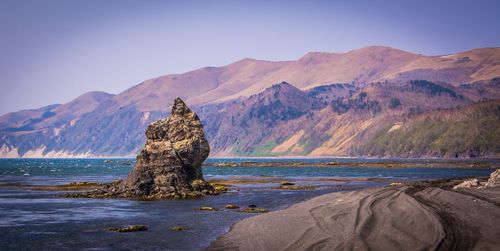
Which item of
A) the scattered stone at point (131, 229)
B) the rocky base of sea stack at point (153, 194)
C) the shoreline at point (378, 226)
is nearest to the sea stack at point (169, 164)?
the rocky base of sea stack at point (153, 194)

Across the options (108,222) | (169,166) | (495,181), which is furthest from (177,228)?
(495,181)

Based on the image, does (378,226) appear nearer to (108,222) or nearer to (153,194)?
(108,222)

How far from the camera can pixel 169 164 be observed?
80938mm

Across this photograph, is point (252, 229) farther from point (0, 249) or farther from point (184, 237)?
point (0, 249)

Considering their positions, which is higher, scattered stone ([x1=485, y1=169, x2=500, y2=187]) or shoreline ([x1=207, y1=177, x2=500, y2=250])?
shoreline ([x1=207, y1=177, x2=500, y2=250])

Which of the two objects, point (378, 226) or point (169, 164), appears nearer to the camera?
point (378, 226)

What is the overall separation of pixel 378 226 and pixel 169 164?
48059 millimetres

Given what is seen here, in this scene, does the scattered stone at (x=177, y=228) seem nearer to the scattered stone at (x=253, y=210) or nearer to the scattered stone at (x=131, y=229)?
the scattered stone at (x=131, y=229)

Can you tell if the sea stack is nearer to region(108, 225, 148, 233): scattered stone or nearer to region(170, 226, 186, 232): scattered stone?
region(170, 226, 186, 232): scattered stone

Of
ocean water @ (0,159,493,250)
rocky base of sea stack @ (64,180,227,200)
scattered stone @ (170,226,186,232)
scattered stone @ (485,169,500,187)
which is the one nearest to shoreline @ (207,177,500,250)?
ocean water @ (0,159,493,250)

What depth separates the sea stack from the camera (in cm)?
8069

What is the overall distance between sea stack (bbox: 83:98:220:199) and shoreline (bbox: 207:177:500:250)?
3244cm

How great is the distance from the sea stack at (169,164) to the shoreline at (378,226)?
106 feet

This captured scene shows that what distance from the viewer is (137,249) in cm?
3647
